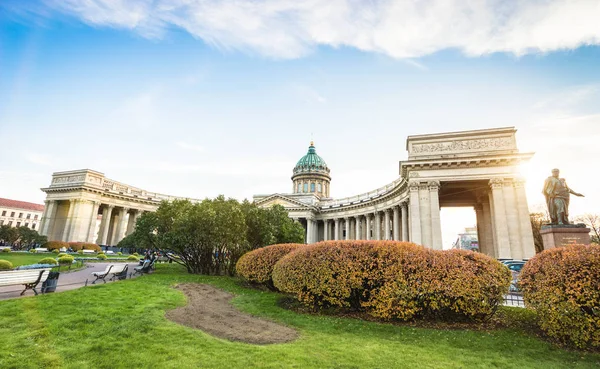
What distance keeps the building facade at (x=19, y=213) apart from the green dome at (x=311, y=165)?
3078 inches

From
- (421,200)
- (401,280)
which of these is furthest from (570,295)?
(421,200)

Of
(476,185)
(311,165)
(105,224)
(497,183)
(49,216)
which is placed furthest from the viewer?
(311,165)

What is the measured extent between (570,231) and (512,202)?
14206 mm

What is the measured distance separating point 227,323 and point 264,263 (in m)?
6.66

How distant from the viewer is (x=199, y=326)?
27.6 ft

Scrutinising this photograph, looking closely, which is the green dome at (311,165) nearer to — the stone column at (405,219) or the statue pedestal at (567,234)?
the stone column at (405,219)

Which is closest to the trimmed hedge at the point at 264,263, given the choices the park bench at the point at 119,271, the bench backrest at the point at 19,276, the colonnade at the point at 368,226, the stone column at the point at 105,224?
the park bench at the point at 119,271

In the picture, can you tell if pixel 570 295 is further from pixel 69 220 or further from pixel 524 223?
pixel 69 220

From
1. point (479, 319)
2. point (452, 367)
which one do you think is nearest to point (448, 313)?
point (479, 319)

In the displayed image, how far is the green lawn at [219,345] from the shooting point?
19.2 ft

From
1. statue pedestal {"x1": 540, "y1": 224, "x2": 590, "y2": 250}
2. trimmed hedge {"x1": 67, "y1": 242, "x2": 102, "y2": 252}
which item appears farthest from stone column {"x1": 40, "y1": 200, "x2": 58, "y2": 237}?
statue pedestal {"x1": 540, "y1": 224, "x2": 590, "y2": 250}

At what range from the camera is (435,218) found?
95.7 feet

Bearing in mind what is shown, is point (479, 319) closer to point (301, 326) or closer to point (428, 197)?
point (301, 326)

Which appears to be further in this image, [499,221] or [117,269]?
[499,221]
